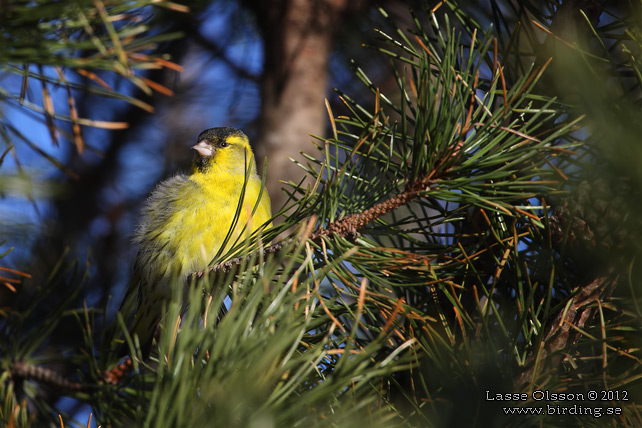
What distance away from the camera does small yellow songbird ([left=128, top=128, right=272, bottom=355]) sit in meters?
2.49

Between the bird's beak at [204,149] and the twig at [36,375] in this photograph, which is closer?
the twig at [36,375]

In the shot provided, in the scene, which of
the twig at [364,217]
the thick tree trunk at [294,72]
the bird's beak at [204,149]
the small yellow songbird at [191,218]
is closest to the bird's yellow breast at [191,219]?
the small yellow songbird at [191,218]

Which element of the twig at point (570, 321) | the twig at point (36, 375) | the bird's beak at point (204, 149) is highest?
the twig at point (570, 321)

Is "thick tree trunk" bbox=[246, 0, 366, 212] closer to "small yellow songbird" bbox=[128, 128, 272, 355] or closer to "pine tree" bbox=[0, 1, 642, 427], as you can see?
"small yellow songbird" bbox=[128, 128, 272, 355]

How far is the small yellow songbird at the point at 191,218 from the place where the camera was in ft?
8.17

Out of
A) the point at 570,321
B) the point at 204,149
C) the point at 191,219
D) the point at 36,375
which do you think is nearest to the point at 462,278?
the point at 570,321

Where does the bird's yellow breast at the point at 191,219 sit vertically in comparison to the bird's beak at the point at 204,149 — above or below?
below

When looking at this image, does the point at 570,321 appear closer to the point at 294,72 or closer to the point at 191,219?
the point at 191,219

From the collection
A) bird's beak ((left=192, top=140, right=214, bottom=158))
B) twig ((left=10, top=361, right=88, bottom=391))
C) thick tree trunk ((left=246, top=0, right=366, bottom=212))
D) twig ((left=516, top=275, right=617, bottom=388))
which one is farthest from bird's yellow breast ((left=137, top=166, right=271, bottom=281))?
twig ((left=516, top=275, right=617, bottom=388))

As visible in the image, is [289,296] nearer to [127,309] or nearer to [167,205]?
[127,309]

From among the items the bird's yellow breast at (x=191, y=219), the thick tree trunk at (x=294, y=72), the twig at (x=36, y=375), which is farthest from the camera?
the thick tree trunk at (x=294, y=72)

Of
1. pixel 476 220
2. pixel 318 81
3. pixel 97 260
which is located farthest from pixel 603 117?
pixel 97 260

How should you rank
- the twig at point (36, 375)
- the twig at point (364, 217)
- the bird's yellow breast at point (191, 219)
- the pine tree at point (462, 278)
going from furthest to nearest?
1. the bird's yellow breast at point (191, 219)
2. the twig at point (36, 375)
3. the twig at point (364, 217)
4. the pine tree at point (462, 278)

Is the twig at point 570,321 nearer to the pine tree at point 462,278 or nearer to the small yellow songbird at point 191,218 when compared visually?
the pine tree at point 462,278
